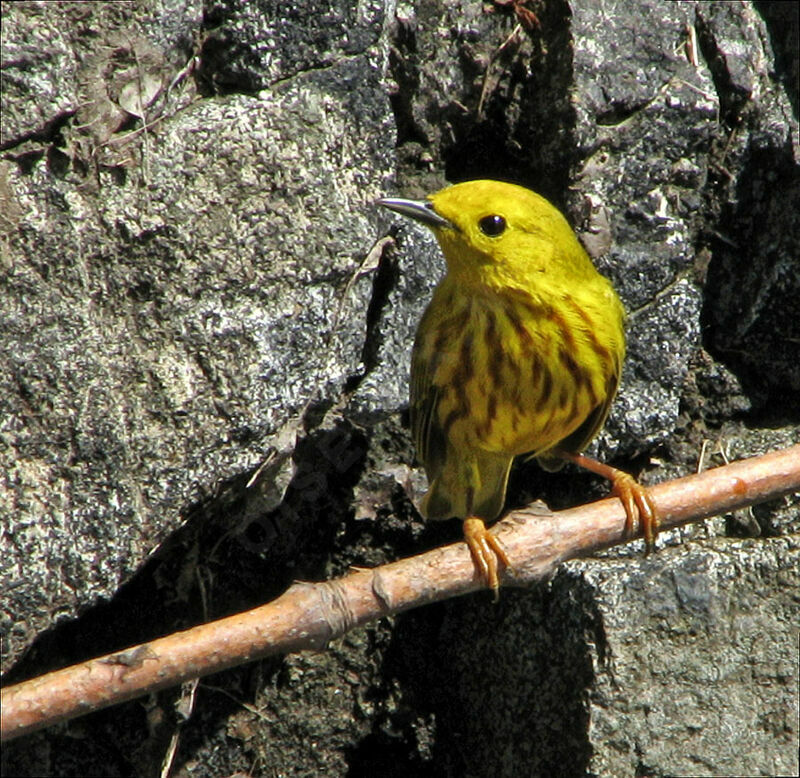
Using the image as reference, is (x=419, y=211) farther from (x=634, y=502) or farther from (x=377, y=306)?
(x=634, y=502)

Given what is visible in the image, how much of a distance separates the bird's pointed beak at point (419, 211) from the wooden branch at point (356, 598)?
102 cm

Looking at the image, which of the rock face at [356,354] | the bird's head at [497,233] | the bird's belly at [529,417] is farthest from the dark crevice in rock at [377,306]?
the bird's belly at [529,417]

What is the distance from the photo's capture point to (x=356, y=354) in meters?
4.11

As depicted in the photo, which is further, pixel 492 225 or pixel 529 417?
pixel 529 417

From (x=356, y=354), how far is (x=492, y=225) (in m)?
0.69

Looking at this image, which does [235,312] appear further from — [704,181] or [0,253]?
[704,181]

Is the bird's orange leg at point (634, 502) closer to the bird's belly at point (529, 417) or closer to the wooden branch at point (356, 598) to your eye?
the wooden branch at point (356, 598)

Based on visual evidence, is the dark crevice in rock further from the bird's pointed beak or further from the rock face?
the bird's pointed beak

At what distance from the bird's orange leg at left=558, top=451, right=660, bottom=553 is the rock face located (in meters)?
0.21

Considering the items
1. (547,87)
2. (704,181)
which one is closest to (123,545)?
(547,87)

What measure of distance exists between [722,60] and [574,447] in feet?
5.44

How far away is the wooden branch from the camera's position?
3.07 m

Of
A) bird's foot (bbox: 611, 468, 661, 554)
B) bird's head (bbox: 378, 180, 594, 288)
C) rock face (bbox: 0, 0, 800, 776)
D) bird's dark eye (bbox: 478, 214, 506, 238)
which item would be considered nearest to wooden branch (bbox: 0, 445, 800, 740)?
bird's foot (bbox: 611, 468, 661, 554)

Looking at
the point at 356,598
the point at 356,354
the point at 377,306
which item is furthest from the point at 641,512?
the point at 377,306
